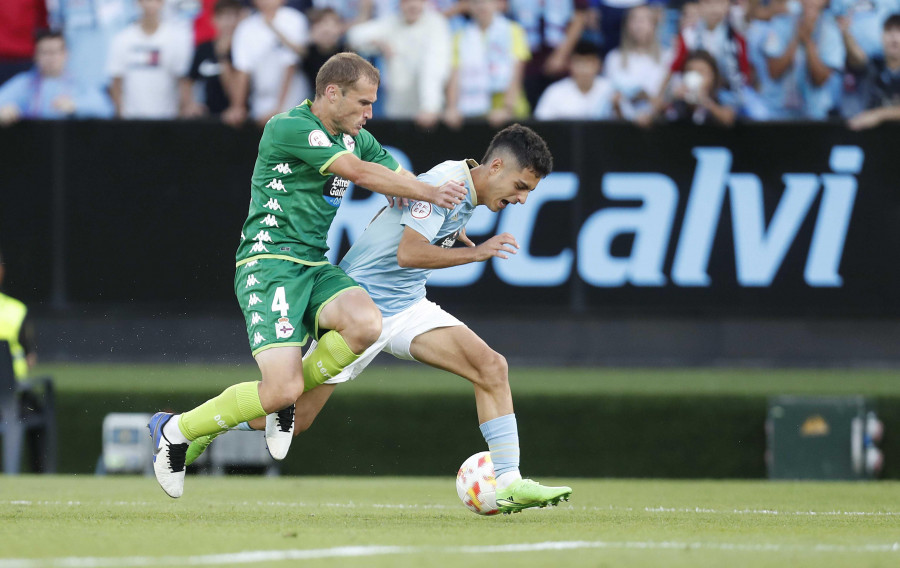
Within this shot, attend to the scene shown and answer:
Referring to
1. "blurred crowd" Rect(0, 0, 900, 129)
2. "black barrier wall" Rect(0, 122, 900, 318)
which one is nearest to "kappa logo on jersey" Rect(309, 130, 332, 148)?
"black barrier wall" Rect(0, 122, 900, 318)

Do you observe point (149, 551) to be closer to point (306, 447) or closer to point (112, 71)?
point (306, 447)

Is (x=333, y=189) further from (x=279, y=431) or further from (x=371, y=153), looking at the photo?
(x=279, y=431)

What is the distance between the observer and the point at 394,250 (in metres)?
6.90

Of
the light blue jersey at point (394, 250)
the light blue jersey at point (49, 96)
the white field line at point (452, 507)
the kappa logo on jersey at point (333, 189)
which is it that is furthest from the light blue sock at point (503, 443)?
the light blue jersey at point (49, 96)

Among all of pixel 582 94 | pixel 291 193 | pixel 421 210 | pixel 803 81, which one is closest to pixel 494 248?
pixel 421 210

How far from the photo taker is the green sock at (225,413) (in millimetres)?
6469

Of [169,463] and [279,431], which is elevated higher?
[279,431]

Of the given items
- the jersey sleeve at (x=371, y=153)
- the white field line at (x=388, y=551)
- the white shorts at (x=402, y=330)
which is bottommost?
the white field line at (x=388, y=551)

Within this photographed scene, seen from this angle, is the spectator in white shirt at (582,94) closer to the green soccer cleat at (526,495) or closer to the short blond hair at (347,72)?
the short blond hair at (347,72)

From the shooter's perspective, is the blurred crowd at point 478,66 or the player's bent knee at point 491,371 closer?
the player's bent knee at point 491,371

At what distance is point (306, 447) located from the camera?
11.4 metres

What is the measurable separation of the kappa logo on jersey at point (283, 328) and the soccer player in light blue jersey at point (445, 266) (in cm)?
38

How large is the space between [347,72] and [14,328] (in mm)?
5770

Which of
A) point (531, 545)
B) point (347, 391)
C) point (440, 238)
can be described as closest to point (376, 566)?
point (531, 545)
